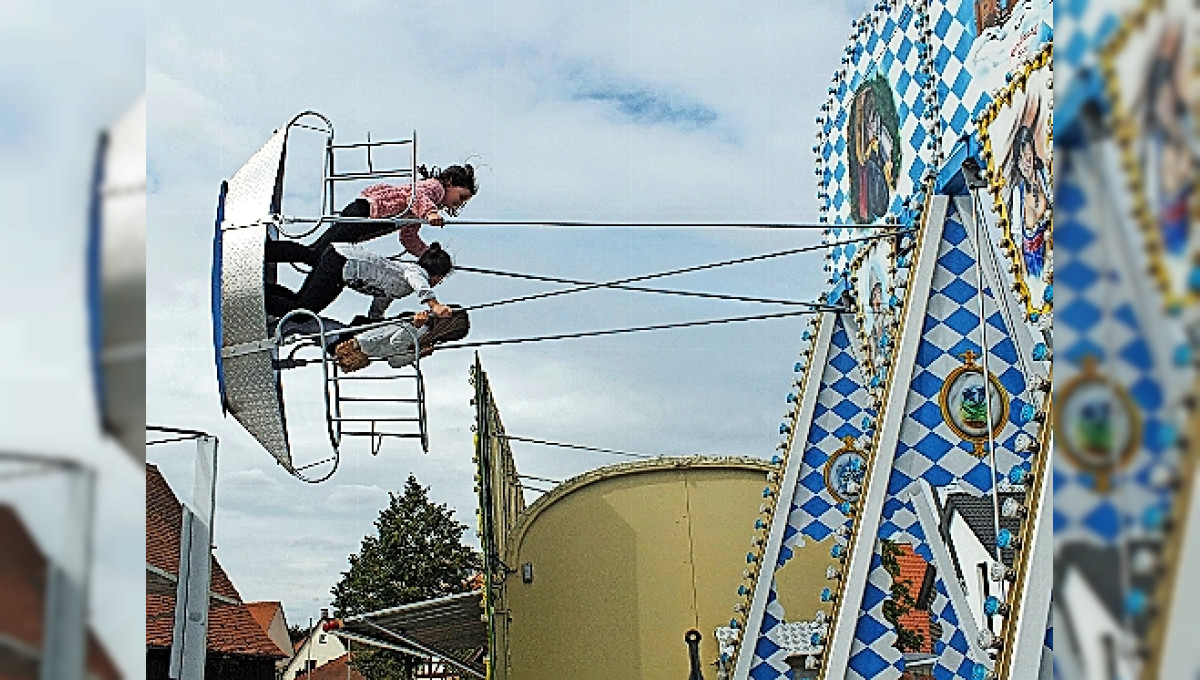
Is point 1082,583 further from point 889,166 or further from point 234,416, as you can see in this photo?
point 889,166

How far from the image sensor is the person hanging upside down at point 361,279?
4.21 metres

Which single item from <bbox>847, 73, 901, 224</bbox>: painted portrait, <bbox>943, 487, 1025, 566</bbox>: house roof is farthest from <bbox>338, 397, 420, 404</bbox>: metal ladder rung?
<bbox>847, 73, 901, 224</bbox>: painted portrait

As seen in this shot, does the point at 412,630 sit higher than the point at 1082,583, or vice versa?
the point at 412,630

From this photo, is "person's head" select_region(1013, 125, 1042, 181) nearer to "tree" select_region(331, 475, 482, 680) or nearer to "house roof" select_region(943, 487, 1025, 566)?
"house roof" select_region(943, 487, 1025, 566)

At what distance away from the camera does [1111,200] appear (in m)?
0.80

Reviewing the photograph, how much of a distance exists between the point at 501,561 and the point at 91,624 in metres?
8.14

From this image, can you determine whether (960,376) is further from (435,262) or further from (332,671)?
(332,671)

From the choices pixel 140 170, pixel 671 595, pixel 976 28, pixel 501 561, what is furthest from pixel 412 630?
pixel 140 170

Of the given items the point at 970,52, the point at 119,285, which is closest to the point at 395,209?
the point at 970,52

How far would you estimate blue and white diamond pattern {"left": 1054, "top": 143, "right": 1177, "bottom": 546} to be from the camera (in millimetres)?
756

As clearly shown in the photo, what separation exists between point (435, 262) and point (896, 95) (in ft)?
6.92

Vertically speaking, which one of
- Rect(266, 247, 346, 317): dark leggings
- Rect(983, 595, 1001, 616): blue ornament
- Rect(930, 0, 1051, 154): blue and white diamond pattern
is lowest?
Rect(983, 595, 1001, 616): blue ornament

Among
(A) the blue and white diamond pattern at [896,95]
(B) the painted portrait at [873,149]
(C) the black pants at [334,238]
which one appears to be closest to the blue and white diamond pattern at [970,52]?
(A) the blue and white diamond pattern at [896,95]

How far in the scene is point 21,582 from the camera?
91 cm
